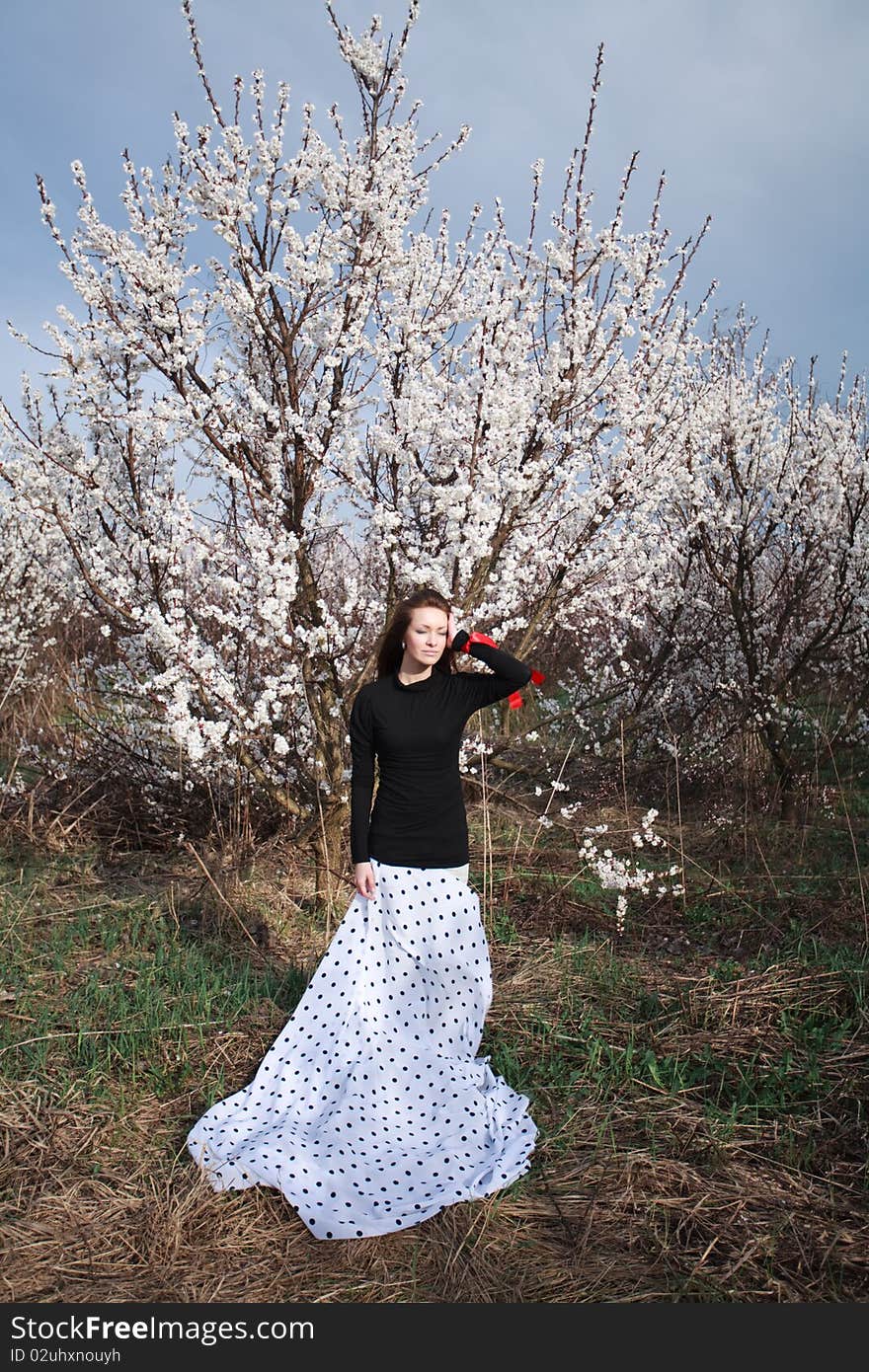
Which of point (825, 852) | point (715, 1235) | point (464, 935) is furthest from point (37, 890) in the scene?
point (825, 852)

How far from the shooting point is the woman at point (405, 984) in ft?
9.45

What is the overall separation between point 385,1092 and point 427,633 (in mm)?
1500

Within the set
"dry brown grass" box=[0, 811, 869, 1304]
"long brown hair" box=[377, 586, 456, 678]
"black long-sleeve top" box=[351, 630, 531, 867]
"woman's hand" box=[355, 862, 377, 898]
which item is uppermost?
"long brown hair" box=[377, 586, 456, 678]

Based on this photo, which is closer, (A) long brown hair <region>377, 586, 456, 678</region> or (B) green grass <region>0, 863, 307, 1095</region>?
(A) long brown hair <region>377, 586, 456, 678</region>

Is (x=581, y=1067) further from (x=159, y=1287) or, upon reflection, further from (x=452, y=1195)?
(x=159, y=1287)

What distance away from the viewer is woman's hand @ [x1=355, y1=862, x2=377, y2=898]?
312cm

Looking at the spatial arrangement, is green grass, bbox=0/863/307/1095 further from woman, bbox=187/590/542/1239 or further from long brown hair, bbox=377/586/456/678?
long brown hair, bbox=377/586/456/678

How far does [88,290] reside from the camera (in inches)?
165

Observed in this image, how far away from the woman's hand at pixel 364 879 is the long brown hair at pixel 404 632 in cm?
68

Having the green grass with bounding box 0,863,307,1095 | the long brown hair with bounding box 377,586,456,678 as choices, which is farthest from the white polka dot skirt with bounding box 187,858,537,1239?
the long brown hair with bounding box 377,586,456,678

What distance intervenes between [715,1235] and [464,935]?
112 centimetres

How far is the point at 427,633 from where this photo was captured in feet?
10.1

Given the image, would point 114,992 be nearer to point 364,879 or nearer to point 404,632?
point 364,879

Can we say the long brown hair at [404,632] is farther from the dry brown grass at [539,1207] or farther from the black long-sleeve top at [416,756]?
the dry brown grass at [539,1207]
